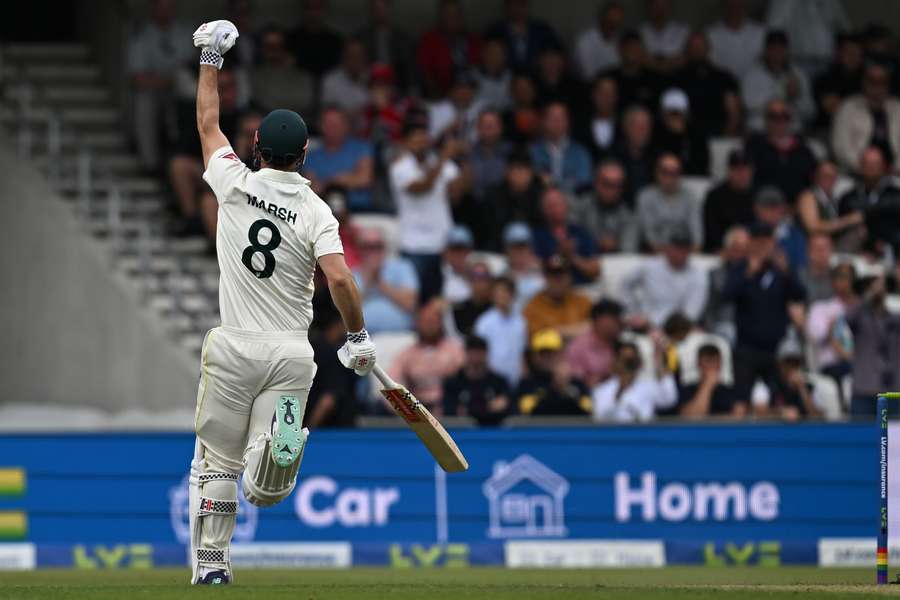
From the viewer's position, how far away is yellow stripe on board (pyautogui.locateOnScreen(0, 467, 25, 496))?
1338 centimetres

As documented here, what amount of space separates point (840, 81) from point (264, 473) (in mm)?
11712

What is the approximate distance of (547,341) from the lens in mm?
14828

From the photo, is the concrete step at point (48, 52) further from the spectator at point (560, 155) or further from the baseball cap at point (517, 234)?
the baseball cap at point (517, 234)

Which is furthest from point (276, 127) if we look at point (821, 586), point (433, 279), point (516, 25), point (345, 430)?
point (516, 25)

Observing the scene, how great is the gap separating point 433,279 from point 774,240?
10.2ft

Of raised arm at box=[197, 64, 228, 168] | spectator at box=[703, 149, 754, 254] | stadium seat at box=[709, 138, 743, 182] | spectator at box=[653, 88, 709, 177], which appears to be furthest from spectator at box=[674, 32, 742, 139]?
raised arm at box=[197, 64, 228, 168]

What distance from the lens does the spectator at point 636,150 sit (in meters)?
17.3

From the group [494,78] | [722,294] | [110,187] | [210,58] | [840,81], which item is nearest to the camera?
[210,58]

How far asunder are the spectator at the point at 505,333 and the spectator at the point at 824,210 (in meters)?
3.33

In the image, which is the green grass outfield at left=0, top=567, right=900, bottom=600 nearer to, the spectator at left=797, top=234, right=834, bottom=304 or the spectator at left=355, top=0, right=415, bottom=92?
the spectator at left=797, top=234, right=834, bottom=304

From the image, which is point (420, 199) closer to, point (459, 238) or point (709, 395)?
point (459, 238)

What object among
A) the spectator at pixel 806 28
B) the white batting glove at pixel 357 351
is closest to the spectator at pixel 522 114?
the spectator at pixel 806 28

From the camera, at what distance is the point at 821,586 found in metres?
9.46

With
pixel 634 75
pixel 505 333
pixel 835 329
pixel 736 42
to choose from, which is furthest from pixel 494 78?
pixel 835 329
